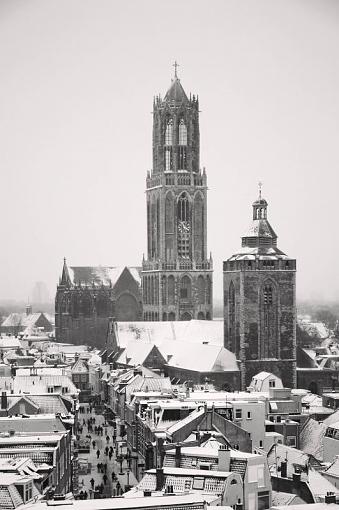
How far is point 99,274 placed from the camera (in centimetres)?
17288

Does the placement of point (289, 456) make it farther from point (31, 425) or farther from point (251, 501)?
point (31, 425)

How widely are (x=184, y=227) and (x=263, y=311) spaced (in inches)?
1873

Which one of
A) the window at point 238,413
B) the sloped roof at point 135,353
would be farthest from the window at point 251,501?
the sloped roof at point 135,353

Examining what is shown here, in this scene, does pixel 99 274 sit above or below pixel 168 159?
below

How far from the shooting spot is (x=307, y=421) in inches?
3100

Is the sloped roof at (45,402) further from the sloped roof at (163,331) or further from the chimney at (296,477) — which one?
the sloped roof at (163,331)

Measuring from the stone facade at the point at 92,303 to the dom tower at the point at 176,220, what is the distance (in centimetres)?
1023

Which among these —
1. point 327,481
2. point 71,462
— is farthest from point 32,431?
point 327,481

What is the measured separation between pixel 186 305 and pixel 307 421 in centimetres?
7687

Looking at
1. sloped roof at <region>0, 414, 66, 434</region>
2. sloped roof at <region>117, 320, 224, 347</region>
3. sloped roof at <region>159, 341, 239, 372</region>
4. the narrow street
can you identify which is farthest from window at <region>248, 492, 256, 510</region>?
sloped roof at <region>117, 320, 224, 347</region>

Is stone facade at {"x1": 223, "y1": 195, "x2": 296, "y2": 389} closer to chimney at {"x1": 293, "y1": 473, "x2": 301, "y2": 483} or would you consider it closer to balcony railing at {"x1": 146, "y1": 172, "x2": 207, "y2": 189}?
→ balcony railing at {"x1": 146, "y1": 172, "x2": 207, "y2": 189}

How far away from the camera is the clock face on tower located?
6181 inches

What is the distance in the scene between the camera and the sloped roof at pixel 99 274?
564 feet

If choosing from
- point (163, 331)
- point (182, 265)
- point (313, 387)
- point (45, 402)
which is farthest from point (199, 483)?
point (182, 265)
